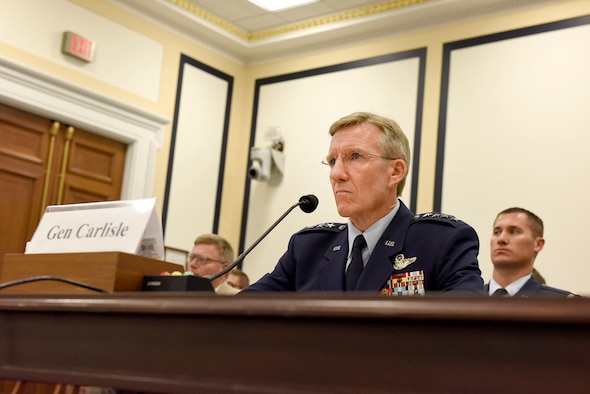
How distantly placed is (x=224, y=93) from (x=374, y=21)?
141cm

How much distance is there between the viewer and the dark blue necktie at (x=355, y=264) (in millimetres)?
1958

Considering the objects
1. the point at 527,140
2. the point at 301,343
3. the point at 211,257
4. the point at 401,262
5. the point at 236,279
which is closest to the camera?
the point at 301,343

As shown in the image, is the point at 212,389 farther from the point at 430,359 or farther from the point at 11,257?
the point at 11,257

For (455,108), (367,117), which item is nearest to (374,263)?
(367,117)

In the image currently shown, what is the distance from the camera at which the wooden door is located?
189 inches

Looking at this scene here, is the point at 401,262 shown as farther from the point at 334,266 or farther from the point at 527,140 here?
the point at 527,140

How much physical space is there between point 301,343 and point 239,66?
5620 millimetres

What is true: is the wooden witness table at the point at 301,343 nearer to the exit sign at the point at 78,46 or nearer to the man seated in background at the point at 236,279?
the man seated in background at the point at 236,279

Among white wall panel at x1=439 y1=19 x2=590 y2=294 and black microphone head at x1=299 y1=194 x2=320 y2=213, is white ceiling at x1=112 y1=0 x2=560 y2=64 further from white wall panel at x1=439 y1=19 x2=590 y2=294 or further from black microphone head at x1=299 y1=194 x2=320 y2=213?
black microphone head at x1=299 y1=194 x2=320 y2=213

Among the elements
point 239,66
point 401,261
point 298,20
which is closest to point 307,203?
point 401,261

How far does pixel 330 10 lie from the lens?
18.5ft

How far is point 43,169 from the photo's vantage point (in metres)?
5.01

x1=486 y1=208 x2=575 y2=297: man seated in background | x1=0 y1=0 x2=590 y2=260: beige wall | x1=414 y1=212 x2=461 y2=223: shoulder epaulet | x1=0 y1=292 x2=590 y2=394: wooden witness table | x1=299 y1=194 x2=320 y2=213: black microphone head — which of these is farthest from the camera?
x1=0 y1=0 x2=590 y2=260: beige wall

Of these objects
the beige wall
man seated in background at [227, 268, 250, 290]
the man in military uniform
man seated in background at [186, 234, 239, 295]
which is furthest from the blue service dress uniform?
the beige wall
